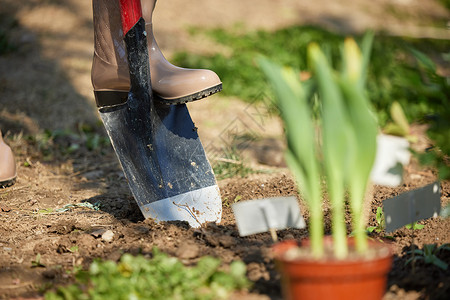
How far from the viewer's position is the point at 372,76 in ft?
17.0

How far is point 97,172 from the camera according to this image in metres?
3.19

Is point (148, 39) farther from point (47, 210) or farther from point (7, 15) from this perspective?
point (7, 15)

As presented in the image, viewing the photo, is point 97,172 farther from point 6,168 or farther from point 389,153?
point 389,153

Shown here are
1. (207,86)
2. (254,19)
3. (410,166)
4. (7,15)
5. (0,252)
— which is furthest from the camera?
(254,19)

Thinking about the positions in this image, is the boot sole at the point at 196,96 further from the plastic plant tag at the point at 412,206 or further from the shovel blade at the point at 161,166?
the plastic plant tag at the point at 412,206

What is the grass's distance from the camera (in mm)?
4684

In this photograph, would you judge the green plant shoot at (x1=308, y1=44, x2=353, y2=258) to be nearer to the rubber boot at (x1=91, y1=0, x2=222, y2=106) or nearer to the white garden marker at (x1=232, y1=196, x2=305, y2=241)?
the white garden marker at (x1=232, y1=196, x2=305, y2=241)

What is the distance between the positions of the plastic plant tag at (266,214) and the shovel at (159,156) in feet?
2.40

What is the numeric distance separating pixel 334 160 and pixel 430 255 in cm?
61

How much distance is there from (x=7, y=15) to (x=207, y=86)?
13.9 ft

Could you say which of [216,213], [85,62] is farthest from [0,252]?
[85,62]

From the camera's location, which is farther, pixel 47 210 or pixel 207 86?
pixel 47 210

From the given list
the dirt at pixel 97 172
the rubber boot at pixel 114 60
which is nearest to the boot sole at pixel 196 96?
the rubber boot at pixel 114 60

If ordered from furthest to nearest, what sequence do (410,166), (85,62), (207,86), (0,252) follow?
(85,62), (410,166), (207,86), (0,252)
